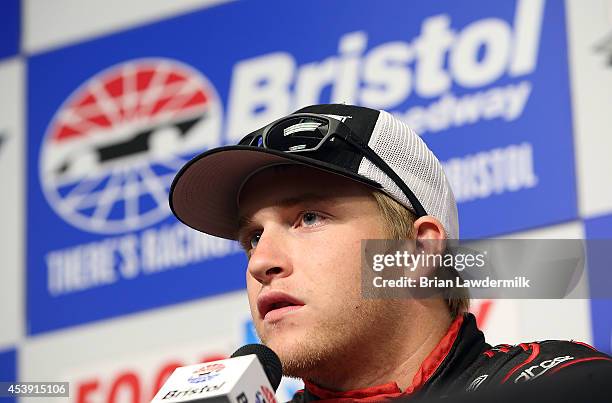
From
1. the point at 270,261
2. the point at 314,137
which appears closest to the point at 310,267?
the point at 270,261

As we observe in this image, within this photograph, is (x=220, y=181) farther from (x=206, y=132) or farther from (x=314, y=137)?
(x=206, y=132)

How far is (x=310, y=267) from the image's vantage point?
1.11m

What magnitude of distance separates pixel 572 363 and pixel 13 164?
1.60 m

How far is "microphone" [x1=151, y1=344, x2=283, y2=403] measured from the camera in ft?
2.19

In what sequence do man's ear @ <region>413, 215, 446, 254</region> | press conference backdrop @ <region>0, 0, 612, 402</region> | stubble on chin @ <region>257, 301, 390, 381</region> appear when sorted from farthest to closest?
press conference backdrop @ <region>0, 0, 612, 402</region>
man's ear @ <region>413, 215, 446, 254</region>
stubble on chin @ <region>257, 301, 390, 381</region>

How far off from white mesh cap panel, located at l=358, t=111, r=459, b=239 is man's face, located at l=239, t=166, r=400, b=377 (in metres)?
0.03

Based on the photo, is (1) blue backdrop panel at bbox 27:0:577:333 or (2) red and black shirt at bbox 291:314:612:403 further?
(1) blue backdrop panel at bbox 27:0:577:333

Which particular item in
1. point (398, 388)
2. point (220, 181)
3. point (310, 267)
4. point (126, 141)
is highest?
point (126, 141)

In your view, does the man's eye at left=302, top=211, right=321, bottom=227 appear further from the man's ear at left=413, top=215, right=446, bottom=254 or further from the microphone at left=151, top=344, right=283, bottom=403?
the microphone at left=151, top=344, right=283, bottom=403

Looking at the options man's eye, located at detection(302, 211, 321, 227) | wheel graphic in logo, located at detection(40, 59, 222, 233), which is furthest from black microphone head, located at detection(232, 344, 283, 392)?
wheel graphic in logo, located at detection(40, 59, 222, 233)

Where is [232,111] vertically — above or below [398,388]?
above

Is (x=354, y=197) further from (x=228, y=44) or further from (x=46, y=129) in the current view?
(x=46, y=129)

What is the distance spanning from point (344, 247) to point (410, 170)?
5.1 inches

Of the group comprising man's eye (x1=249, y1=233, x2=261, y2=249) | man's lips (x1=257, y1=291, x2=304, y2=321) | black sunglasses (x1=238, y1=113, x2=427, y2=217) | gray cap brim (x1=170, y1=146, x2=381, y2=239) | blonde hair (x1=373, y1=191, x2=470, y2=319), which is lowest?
man's lips (x1=257, y1=291, x2=304, y2=321)
